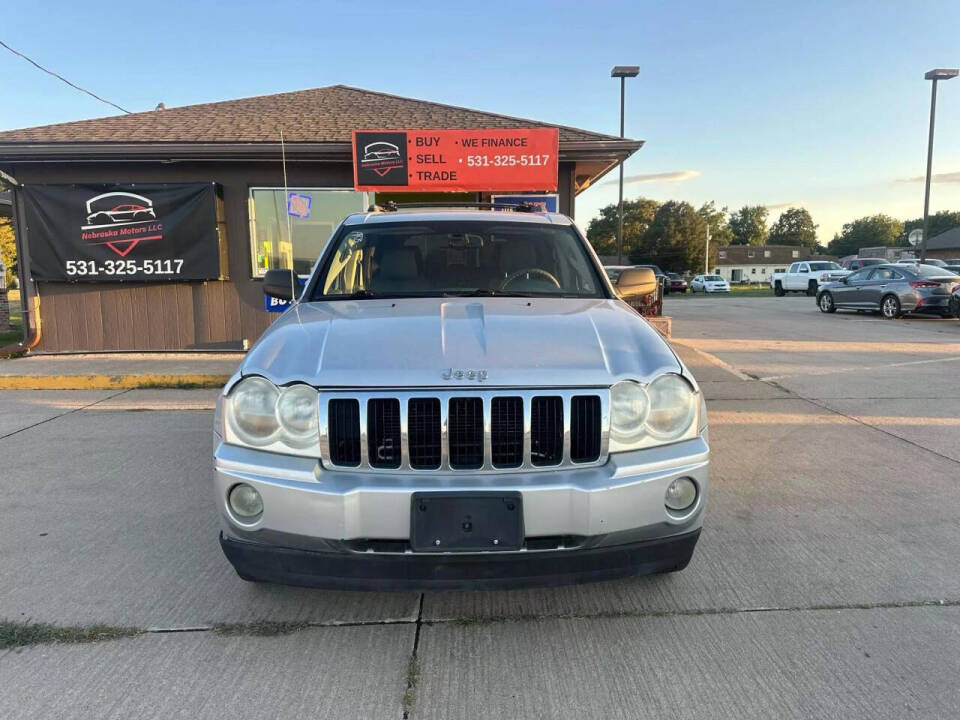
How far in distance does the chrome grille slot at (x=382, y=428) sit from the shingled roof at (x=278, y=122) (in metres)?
7.46

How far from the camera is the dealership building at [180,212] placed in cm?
902

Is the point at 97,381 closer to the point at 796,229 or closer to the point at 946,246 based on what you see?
the point at 946,246

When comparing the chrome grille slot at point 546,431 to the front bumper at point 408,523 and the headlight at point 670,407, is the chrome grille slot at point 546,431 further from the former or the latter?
the headlight at point 670,407

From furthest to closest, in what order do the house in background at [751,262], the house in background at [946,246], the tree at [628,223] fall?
the house in background at [751,262], the tree at [628,223], the house in background at [946,246]

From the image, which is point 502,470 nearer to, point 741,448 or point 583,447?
point 583,447

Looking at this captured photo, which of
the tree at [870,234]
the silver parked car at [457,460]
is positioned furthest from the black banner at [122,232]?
the tree at [870,234]

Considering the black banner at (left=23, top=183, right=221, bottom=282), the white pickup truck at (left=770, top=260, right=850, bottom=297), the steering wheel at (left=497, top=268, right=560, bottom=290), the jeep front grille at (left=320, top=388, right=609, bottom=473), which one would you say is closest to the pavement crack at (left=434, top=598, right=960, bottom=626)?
the jeep front grille at (left=320, top=388, right=609, bottom=473)

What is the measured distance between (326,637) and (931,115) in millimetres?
30278

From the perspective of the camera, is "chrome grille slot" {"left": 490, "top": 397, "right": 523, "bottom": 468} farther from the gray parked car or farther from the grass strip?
the gray parked car

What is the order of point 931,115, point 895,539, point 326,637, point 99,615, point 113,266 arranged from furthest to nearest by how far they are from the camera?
point 931,115 → point 113,266 → point 895,539 → point 99,615 → point 326,637

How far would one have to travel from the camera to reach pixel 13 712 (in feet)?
6.97

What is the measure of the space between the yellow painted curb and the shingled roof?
3372mm

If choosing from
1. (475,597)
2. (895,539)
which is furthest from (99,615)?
(895,539)

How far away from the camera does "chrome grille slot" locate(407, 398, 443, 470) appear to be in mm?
2307
